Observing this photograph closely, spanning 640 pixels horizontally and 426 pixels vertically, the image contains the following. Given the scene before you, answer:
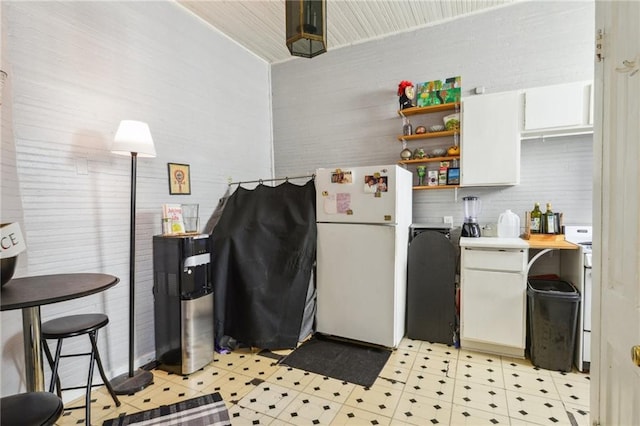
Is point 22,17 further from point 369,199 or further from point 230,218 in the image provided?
point 369,199

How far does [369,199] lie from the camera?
111 inches

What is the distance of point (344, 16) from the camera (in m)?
3.21

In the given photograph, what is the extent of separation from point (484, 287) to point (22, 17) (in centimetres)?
380

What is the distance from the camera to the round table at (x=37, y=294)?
1.45m

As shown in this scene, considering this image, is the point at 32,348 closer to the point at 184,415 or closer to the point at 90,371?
the point at 90,371

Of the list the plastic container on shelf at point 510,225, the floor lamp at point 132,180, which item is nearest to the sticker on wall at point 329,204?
the floor lamp at point 132,180

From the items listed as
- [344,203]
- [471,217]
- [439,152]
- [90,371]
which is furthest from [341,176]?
[90,371]

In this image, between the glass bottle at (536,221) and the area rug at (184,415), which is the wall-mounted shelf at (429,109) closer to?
the glass bottle at (536,221)

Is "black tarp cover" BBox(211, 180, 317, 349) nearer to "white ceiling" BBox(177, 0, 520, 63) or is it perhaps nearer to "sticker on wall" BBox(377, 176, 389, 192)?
"sticker on wall" BBox(377, 176, 389, 192)

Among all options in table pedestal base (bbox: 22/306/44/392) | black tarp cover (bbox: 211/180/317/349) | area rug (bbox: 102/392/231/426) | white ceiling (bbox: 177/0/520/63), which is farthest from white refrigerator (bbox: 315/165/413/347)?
table pedestal base (bbox: 22/306/44/392)

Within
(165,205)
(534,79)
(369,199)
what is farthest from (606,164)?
(165,205)

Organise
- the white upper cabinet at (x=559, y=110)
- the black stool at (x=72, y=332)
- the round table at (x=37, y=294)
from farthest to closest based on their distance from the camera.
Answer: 1. the white upper cabinet at (x=559, y=110)
2. the black stool at (x=72, y=332)
3. the round table at (x=37, y=294)

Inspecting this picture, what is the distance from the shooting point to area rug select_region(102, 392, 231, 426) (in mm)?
1907

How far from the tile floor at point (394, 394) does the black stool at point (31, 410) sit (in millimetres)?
1002
